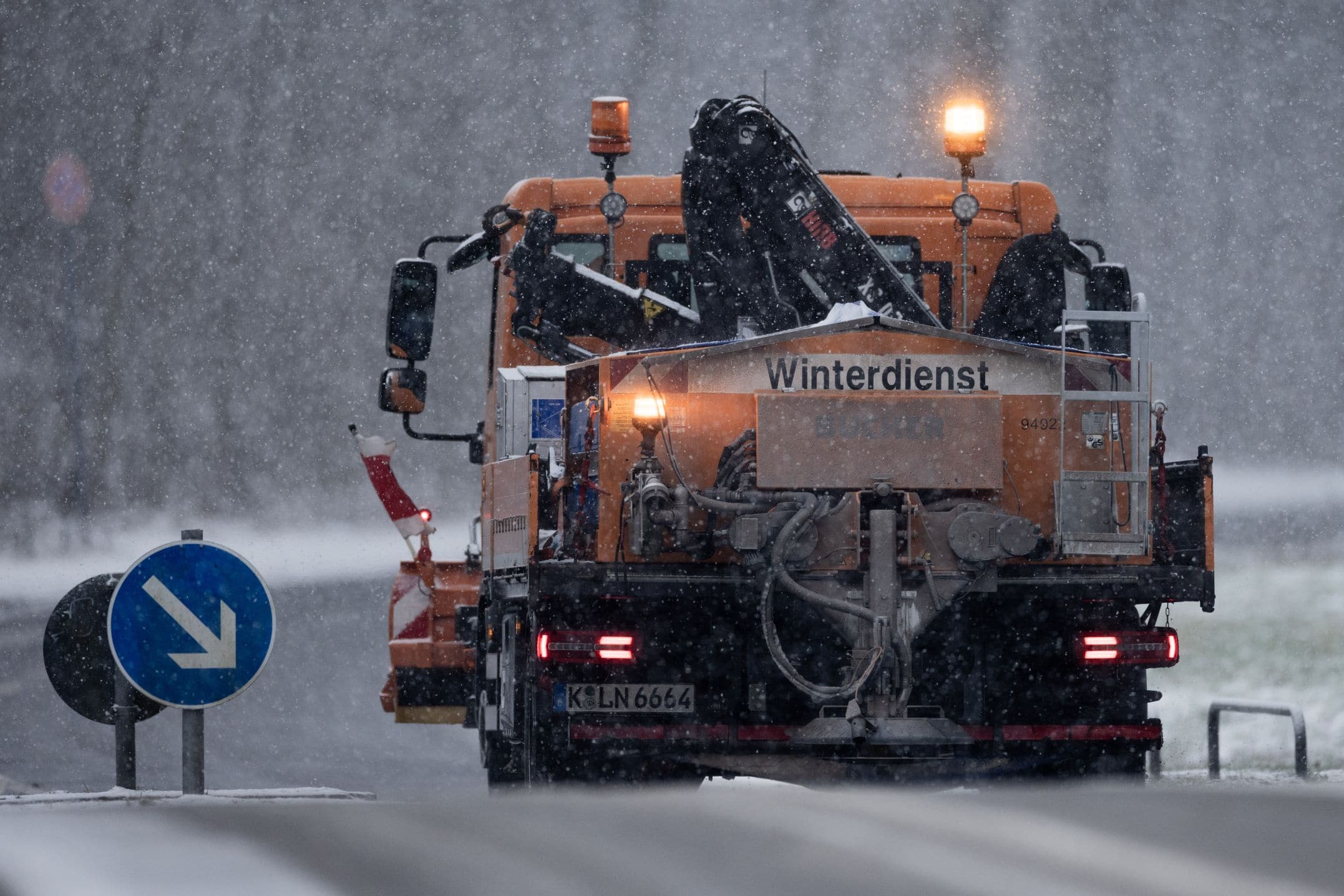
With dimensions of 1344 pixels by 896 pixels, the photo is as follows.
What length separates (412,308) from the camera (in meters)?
10.7

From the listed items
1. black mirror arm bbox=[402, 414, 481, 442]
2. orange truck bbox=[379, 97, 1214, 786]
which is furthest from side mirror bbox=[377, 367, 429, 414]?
orange truck bbox=[379, 97, 1214, 786]

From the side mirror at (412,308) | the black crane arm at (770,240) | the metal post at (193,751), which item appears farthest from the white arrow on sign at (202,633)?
the side mirror at (412,308)

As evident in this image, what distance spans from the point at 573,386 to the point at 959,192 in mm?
3352

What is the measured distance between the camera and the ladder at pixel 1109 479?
8039 millimetres

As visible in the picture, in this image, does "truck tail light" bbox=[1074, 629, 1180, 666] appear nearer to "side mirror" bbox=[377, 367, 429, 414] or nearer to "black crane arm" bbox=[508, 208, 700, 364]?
"black crane arm" bbox=[508, 208, 700, 364]

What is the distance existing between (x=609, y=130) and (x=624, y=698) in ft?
12.3

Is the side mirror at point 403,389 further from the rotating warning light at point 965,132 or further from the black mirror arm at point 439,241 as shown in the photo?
the rotating warning light at point 965,132

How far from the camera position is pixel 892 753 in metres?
7.91

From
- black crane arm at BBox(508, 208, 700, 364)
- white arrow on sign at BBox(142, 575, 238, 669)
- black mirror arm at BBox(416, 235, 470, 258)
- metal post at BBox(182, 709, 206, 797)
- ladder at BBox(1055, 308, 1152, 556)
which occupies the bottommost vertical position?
metal post at BBox(182, 709, 206, 797)

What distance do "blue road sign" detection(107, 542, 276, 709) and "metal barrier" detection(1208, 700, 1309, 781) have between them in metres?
5.77

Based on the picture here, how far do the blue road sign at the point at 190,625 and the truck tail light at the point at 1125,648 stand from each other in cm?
364

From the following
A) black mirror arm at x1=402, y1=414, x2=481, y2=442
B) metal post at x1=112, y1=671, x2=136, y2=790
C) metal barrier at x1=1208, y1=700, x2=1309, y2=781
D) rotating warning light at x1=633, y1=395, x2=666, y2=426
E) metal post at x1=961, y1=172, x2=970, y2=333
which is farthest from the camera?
black mirror arm at x1=402, y1=414, x2=481, y2=442

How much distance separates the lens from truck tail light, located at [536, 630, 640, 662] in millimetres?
7996

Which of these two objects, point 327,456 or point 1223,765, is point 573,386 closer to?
point 1223,765
